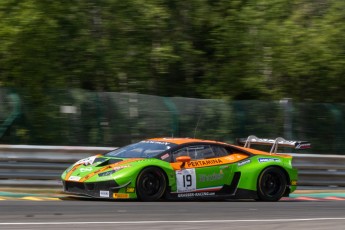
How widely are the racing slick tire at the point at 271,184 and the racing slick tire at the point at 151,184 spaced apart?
7.27 feet

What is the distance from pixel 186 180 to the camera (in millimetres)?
13703

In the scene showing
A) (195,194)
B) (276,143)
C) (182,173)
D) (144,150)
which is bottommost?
(195,194)

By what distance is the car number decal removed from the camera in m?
13.6

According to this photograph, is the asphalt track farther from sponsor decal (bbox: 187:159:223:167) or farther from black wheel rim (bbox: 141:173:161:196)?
sponsor decal (bbox: 187:159:223:167)

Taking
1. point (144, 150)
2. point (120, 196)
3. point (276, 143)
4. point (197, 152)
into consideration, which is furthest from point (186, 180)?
point (276, 143)

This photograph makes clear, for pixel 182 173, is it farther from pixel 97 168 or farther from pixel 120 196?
pixel 97 168

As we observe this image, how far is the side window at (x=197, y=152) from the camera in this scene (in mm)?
13977

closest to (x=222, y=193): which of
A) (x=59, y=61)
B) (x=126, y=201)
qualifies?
(x=126, y=201)

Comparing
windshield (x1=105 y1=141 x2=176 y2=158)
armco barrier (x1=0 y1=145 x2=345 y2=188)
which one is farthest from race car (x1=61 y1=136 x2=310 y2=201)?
armco barrier (x1=0 y1=145 x2=345 y2=188)

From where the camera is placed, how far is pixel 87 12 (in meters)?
20.4

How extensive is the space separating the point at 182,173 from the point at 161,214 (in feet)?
7.10

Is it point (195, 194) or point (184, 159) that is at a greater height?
point (184, 159)

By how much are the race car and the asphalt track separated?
0.23m

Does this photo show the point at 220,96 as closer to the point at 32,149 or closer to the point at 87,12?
the point at 87,12
